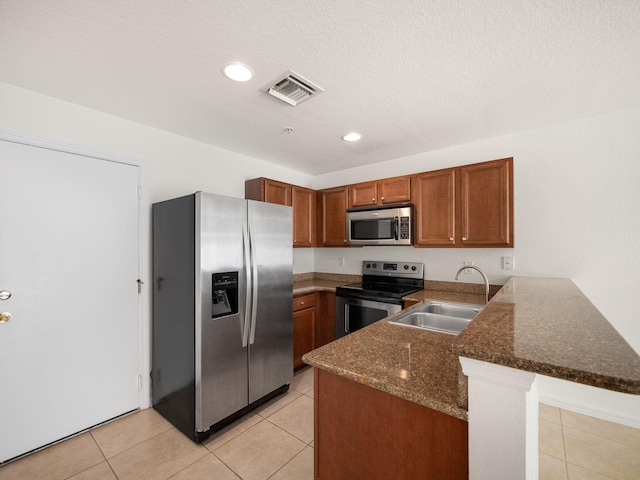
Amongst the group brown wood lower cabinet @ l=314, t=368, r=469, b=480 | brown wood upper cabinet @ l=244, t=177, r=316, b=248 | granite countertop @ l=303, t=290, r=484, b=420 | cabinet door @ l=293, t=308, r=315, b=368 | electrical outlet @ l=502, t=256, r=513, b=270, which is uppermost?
brown wood upper cabinet @ l=244, t=177, r=316, b=248

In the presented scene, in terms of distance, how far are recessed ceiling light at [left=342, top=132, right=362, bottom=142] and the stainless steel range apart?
1.50m

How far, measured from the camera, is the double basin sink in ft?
6.38

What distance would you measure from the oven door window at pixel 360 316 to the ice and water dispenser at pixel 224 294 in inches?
50.7

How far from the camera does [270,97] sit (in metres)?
1.96

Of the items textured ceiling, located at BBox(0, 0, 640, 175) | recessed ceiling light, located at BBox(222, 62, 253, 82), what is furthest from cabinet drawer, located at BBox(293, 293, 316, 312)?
recessed ceiling light, located at BBox(222, 62, 253, 82)

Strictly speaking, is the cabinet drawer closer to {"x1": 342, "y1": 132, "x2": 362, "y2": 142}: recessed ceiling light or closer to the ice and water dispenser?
the ice and water dispenser

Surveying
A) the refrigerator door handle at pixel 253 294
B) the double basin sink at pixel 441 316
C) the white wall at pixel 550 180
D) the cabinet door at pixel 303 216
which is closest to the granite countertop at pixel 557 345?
the double basin sink at pixel 441 316

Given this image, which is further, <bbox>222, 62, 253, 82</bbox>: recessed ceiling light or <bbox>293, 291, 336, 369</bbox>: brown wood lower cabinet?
<bbox>293, 291, 336, 369</bbox>: brown wood lower cabinet

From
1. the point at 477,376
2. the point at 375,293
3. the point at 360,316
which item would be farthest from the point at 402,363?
the point at 360,316

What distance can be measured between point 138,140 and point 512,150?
337 cm

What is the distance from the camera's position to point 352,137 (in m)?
2.66

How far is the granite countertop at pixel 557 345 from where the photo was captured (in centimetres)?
58

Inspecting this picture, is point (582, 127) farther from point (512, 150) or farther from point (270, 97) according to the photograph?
point (270, 97)

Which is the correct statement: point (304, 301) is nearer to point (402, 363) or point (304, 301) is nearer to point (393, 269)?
point (393, 269)
